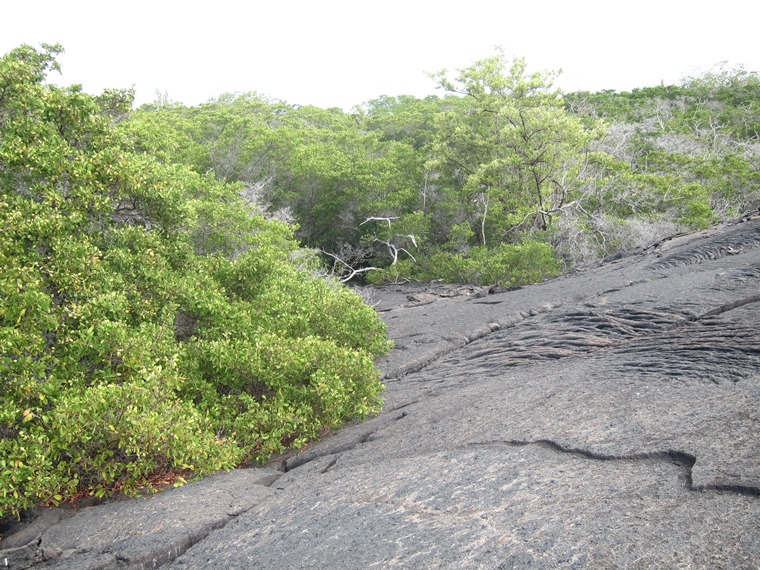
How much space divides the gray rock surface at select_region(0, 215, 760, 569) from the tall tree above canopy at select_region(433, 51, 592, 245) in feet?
46.2

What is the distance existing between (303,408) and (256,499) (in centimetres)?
193

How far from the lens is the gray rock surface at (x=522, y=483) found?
12.2 ft

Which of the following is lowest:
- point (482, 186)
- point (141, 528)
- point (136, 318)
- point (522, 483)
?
point (141, 528)

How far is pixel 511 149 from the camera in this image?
78.1 ft

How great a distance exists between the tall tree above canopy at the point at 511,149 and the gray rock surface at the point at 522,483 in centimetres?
1409

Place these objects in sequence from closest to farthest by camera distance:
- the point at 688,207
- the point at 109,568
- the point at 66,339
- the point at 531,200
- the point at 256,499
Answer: the point at 109,568 → the point at 256,499 → the point at 66,339 → the point at 688,207 → the point at 531,200

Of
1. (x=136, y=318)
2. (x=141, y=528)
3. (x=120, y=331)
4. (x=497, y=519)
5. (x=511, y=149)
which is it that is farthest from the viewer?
(x=511, y=149)

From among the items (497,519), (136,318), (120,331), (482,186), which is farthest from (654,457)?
(482,186)

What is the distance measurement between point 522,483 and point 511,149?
20847 millimetres

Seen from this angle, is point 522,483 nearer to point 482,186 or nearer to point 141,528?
point 141,528

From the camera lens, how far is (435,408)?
7.62 metres

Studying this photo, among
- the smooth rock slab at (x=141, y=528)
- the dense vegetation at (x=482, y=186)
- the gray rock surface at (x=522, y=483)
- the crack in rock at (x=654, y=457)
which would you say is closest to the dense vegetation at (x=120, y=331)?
the smooth rock slab at (x=141, y=528)

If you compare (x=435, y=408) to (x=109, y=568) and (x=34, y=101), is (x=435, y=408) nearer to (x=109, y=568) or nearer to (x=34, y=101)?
(x=109, y=568)

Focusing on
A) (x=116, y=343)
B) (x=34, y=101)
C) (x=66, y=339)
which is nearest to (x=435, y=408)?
(x=116, y=343)
